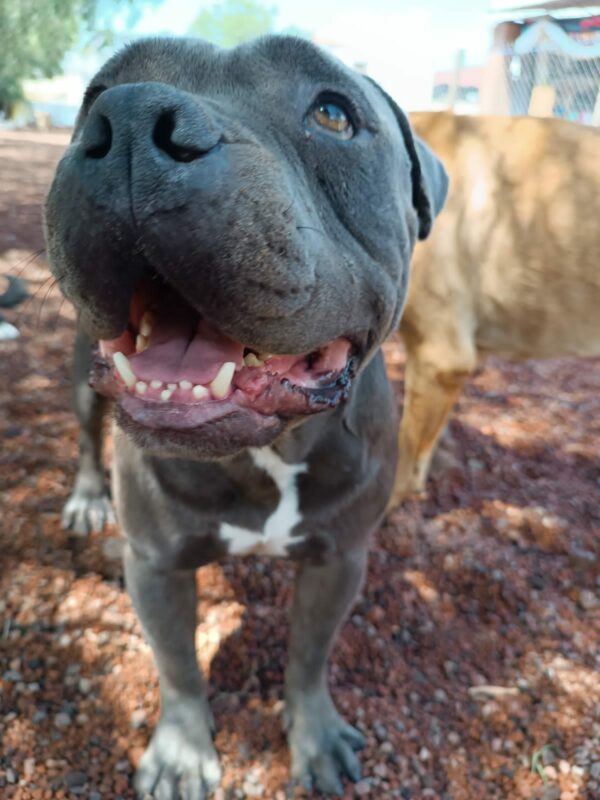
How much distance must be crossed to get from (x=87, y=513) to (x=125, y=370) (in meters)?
1.90

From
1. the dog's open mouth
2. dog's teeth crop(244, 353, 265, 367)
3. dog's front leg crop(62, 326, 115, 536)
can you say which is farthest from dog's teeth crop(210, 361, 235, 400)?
dog's front leg crop(62, 326, 115, 536)

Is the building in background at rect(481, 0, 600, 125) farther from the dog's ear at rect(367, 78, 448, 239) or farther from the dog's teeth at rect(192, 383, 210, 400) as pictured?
the dog's teeth at rect(192, 383, 210, 400)

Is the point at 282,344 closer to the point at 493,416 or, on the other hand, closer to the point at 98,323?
the point at 98,323

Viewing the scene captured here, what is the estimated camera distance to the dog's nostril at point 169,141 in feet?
3.76

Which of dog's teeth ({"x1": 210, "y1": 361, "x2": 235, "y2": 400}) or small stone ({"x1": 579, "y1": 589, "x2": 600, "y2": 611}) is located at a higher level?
dog's teeth ({"x1": 210, "y1": 361, "x2": 235, "y2": 400})

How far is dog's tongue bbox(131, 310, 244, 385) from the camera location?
1417 millimetres

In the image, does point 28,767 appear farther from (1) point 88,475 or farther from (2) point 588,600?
(2) point 588,600

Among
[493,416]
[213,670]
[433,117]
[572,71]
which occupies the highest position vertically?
[433,117]

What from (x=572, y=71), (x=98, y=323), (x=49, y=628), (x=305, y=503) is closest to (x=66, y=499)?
(x=49, y=628)

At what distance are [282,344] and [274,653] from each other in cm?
164

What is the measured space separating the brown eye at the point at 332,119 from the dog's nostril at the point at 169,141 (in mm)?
481

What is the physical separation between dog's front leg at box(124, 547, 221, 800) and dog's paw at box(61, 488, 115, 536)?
1071mm

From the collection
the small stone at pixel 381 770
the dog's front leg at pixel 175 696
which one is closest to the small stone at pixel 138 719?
the dog's front leg at pixel 175 696

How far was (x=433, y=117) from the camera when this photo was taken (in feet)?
11.4
